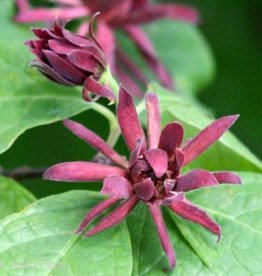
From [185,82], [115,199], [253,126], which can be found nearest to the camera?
[115,199]

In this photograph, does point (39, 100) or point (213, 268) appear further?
point (39, 100)

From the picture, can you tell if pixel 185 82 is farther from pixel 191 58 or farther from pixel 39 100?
pixel 39 100

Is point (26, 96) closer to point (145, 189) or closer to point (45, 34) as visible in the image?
point (45, 34)

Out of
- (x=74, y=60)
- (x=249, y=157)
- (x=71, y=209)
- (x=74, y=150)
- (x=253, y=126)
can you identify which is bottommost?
(x=253, y=126)

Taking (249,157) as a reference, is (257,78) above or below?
below

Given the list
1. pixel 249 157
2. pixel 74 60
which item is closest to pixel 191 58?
pixel 249 157

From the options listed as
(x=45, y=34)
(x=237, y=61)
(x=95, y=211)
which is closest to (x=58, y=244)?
(x=95, y=211)
